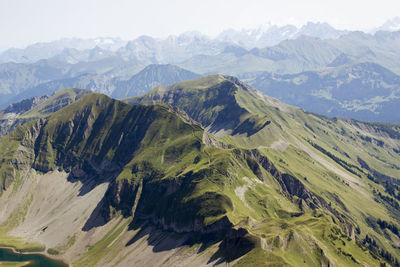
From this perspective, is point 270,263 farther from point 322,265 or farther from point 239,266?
point 322,265

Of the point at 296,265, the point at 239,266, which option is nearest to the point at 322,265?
the point at 296,265

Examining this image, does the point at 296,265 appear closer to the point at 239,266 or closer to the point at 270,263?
the point at 270,263

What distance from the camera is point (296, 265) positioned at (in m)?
194

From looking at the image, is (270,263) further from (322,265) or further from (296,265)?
(322,265)

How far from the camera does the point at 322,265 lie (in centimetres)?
19988

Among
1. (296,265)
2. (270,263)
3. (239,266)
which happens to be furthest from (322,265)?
(239,266)

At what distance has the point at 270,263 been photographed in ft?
633

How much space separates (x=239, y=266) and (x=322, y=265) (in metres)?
44.3

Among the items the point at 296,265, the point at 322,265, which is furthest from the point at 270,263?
the point at 322,265

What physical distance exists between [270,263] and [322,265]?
30075 mm

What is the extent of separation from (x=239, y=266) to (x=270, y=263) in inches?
674

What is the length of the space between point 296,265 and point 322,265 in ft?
54.7

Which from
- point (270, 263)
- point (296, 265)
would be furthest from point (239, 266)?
point (296, 265)
